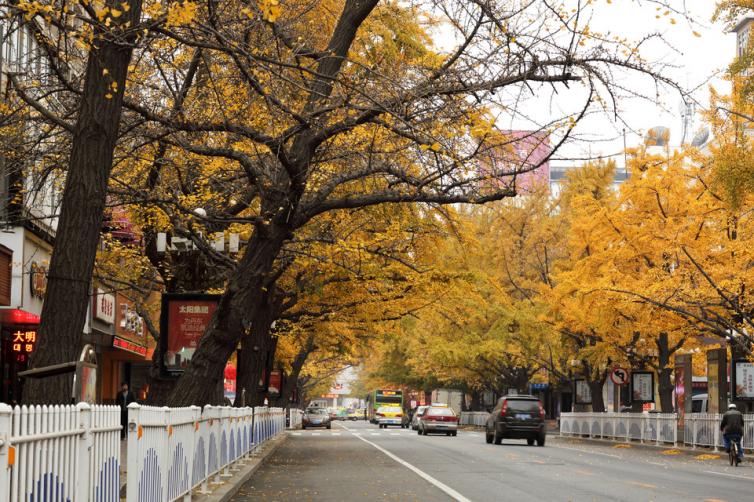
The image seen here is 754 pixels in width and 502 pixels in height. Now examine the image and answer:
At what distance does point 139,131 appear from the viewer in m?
16.9

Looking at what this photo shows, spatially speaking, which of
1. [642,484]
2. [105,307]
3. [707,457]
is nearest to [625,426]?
[707,457]

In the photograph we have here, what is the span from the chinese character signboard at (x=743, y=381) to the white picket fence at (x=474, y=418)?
3369 centimetres

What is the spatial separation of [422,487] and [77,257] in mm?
8682

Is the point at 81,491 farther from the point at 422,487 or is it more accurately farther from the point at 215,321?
the point at 422,487

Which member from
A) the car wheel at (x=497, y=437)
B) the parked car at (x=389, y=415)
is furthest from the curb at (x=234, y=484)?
the parked car at (x=389, y=415)

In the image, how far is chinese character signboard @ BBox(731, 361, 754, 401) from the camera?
113 ft

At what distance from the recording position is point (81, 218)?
36.1 feet

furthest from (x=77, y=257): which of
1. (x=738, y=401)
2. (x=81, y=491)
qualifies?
(x=738, y=401)

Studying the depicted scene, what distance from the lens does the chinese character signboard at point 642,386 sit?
145ft

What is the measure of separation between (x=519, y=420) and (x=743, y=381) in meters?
7.48

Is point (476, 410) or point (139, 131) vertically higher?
point (139, 131)

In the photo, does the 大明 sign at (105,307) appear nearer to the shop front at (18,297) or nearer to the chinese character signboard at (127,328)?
the chinese character signboard at (127,328)

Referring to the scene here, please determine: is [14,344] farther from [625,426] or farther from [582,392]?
[582,392]

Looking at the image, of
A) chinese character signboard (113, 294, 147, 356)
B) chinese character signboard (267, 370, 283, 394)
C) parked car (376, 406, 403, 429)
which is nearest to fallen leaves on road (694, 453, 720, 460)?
chinese character signboard (113, 294, 147, 356)
